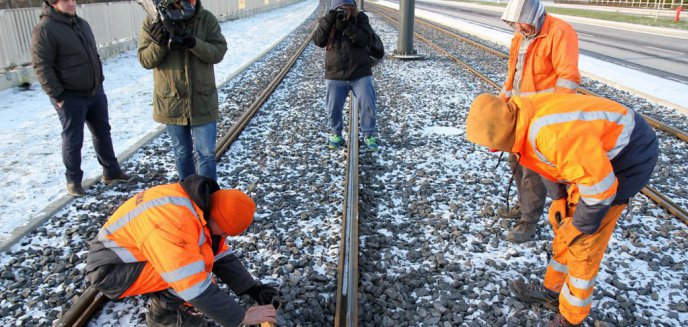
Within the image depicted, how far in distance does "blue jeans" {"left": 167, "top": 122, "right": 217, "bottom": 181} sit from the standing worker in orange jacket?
2757 mm

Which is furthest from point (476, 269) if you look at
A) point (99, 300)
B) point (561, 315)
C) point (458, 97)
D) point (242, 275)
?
point (458, 97)

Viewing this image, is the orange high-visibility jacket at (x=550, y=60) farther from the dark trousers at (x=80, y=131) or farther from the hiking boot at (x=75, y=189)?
the hiking boot at (x=75, y=189)

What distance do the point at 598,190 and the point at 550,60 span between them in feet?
5.94

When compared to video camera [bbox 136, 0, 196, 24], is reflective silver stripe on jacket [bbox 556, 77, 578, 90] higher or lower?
lower

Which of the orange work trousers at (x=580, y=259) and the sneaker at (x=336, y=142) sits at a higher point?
the orange work trousers at (x=580, y=259)

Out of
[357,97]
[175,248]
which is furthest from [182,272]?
[357,97]

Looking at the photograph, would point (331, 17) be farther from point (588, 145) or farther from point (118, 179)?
point (588, 145)

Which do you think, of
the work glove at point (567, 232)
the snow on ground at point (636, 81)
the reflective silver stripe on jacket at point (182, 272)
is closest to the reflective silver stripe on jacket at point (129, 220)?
the reflective silver stripe on jacket at point (182, 272)

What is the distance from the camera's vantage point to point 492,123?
2.46 m

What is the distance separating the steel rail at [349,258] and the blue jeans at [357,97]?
79 centimetres

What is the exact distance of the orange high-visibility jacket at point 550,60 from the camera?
3.64 meters

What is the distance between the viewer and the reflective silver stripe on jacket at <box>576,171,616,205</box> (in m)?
2.34

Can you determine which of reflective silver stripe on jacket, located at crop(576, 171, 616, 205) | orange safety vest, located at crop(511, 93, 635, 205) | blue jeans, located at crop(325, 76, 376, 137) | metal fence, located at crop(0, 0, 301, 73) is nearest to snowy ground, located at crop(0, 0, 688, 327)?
blue jeans, located at crop(325, 76, 376, 137)

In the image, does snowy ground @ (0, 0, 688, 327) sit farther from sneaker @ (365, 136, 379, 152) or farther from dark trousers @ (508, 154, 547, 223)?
dark trousers @ (508, 154, 547, 223)
